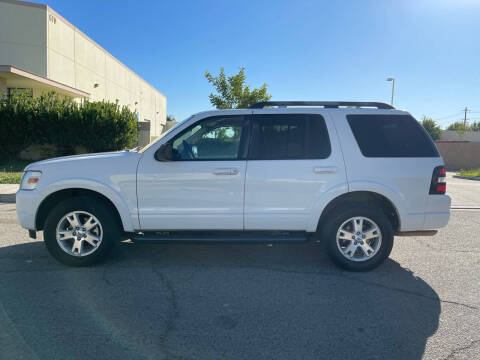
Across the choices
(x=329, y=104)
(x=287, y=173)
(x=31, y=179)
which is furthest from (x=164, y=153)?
(x=329, y=104)

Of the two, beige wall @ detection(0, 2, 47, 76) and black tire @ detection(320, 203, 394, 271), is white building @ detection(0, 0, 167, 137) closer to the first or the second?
beige wall @ detection(0, 2, 47, 76)

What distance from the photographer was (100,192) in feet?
13.9

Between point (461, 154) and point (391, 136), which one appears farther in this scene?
point (461, 154)

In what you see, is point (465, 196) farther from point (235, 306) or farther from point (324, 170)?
point (235, 306)

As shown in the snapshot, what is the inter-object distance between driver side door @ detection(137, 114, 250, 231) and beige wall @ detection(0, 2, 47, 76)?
735 inches

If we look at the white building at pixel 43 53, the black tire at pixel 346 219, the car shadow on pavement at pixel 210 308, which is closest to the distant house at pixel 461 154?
the white building at pixel 43 53

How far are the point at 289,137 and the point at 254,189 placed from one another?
77 centimetres

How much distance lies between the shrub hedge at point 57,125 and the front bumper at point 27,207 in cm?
1272

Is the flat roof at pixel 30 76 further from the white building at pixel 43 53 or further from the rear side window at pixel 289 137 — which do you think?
the rear side window at pixel 289 137

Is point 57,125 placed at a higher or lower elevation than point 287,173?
higher

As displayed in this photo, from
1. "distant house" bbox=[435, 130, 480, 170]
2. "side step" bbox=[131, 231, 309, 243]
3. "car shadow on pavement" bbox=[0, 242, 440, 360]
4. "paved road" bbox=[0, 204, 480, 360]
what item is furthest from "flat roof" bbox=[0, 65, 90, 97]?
"distant house" bbox=[435, 130, 480, 170]

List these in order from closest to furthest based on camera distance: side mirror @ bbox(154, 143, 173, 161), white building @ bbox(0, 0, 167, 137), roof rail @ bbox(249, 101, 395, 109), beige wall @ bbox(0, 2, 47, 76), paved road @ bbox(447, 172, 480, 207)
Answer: side mirror @ bbox(154, 143, 173, 161) → roof rail @ bbox(249, 101, 395, 109) → paved road @ bbox(447, 172, 480, 207) → white building @ bbox(0, 0, 167, 137) → beige wall @ bbox(0, 2, 47, 76)

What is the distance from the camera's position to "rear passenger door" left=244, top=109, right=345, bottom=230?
13.9ft

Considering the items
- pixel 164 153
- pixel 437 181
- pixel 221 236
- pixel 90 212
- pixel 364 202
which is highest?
pixel 164 153
